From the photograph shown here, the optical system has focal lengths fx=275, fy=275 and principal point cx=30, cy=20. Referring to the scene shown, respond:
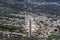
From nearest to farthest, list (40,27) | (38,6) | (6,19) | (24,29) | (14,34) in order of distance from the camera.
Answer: (14,34), (24,29), (40,27), (6,19), (38,6)

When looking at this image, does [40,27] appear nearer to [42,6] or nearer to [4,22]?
[4,22]

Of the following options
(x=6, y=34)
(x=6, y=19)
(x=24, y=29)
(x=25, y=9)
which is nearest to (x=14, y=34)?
(x=6, y=34)

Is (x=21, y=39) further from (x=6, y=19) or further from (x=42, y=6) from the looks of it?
(x=42, y=6)

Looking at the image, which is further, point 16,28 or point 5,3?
point 5,3

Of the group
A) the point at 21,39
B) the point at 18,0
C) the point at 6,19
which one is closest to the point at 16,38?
the point at 21,39

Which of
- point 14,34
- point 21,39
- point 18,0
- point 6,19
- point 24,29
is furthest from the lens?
point 18,0

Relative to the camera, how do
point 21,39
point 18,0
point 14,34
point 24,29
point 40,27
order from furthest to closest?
point 18,0 → point 40,27 → point 24,29 → point 14,34 → point 21,39

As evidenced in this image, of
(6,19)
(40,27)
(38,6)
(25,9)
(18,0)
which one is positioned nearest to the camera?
(40,27)

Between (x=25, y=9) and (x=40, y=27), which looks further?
(x=25, y=9)

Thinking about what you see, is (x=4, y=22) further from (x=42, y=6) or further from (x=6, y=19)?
(x=42, y=6)
